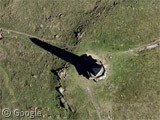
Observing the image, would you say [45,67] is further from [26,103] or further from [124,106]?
[124,106]

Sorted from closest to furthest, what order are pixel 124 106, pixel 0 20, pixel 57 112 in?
1. pixel 124 106
2. pixel 57 112
3. pixel 0 20

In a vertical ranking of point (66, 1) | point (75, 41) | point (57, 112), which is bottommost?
point (57, 112)

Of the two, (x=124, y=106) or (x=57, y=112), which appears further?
(x=57, y=112)

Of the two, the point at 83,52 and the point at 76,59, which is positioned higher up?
the point at 83,52

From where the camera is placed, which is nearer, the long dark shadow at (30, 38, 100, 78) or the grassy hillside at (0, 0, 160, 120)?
the grassy hillside at (0, 0, 160, 120)

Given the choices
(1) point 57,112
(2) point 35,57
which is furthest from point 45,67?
(1) point 57,112

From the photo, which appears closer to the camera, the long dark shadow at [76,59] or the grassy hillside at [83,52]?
the grassy hillside at [83,52]

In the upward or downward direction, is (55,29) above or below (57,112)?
above

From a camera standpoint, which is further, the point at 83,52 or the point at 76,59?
the point at 76,59
